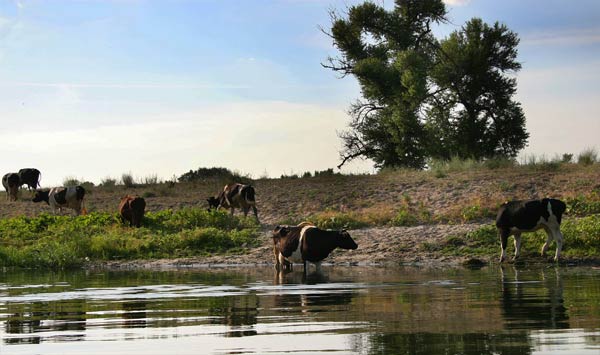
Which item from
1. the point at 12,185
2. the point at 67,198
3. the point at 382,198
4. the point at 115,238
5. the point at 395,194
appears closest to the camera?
the point at 115,238

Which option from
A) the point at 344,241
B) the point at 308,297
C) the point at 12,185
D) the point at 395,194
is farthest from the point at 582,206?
the point at 12,185

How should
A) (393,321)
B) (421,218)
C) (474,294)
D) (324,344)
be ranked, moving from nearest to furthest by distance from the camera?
(324,344) < (393,321) < (474,294) < (421,218)

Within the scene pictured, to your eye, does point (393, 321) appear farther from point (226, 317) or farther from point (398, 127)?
point (398, 127)

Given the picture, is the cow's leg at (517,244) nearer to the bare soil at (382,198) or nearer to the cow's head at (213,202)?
the bare soil at (382,198)

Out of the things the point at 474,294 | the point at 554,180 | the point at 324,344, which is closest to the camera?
the point at 324,344

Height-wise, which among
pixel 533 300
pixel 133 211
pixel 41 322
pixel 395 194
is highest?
pixel 395 194

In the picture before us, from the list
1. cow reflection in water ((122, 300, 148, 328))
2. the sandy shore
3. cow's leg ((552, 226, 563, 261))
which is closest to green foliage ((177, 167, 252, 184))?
the sandy shore

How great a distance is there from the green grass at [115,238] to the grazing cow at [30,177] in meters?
16.5

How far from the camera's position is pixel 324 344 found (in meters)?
10.9

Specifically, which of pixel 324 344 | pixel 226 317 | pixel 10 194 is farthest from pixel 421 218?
pixel 10 194

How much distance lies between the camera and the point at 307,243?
23.6 m

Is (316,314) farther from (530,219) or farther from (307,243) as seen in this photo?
(530,219)

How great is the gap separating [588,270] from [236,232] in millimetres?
12242

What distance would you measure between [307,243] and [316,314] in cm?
968
